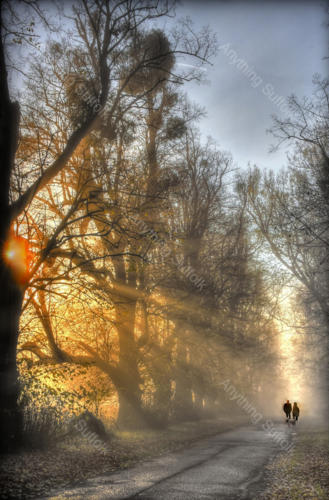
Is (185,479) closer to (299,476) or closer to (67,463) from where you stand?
(299,476)

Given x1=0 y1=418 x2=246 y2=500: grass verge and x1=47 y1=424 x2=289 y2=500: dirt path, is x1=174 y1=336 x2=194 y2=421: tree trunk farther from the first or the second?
x1=47 y1=424 x2=289 y2=500: dirt path

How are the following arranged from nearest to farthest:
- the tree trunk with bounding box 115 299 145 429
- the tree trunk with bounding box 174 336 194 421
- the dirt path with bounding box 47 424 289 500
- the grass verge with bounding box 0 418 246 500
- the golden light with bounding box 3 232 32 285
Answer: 1. the dirt path with bounding box 47 424 289 500
2. the grass verge with bounding box 0 418 246 500
3. the golden light with bounding box 3 232 32 285
4. the tree trunk with bounding box 115 299 145 429
5. the tree trunk with bounding box 174 336 194 421

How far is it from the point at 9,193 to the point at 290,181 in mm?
15505

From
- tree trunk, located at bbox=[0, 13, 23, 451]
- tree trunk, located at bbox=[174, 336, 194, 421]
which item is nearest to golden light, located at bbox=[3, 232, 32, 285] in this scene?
tree trunk, located at bbox=[0, 13, 23, 451]

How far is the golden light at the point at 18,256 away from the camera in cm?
962

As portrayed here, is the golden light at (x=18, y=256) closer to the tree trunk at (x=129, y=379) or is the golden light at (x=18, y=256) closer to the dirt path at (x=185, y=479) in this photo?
the dirt path at (x=185, y=479)

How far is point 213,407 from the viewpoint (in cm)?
3638

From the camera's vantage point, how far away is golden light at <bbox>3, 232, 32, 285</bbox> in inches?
379

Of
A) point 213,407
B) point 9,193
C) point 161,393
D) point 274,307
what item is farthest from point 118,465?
point 213,407

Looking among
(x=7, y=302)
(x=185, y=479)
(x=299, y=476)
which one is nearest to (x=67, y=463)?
(x=185, y=479)

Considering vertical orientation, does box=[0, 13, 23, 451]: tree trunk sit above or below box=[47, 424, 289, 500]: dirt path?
above

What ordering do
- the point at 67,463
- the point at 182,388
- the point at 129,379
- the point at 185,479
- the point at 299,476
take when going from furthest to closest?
the point at 182,388, the point at 129,379, the point at 67,463, the point at 299,476, the point at 185,479

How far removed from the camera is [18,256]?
9836 millimetres

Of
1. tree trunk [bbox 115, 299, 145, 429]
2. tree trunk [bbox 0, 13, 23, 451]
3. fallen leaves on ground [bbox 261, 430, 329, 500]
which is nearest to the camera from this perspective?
fallen leaves on ground [bbox 261, 430, 329, 500]
